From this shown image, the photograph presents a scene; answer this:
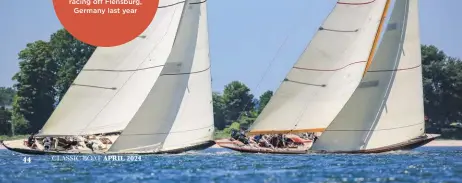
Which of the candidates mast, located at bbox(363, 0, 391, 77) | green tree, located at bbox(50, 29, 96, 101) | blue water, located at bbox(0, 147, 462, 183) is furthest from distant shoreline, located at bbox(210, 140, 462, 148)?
green tree, located at bbox(50, 29, 96, 101)

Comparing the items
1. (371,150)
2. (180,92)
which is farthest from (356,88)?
(180,92)

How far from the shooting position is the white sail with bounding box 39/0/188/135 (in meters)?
63.6

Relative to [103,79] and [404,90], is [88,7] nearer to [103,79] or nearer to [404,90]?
[103,79]

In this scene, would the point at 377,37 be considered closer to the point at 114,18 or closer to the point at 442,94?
the point at 114,18

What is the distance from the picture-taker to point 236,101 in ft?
408

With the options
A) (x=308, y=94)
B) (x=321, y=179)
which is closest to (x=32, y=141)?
(x=308, y=94)

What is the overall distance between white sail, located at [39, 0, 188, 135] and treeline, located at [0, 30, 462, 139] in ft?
136

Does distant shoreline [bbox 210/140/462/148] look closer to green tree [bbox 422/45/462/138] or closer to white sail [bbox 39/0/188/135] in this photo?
green tree [bbox 422/45/462/138]

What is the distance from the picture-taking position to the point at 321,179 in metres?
42.5

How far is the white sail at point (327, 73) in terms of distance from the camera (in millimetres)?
64062

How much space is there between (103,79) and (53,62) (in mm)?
49900

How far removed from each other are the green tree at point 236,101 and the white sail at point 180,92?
196 feet

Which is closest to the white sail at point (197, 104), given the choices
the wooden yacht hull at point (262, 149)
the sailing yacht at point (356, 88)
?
the sailing yacht at point (356, 88)

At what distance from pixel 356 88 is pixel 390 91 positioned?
6.29 feet
